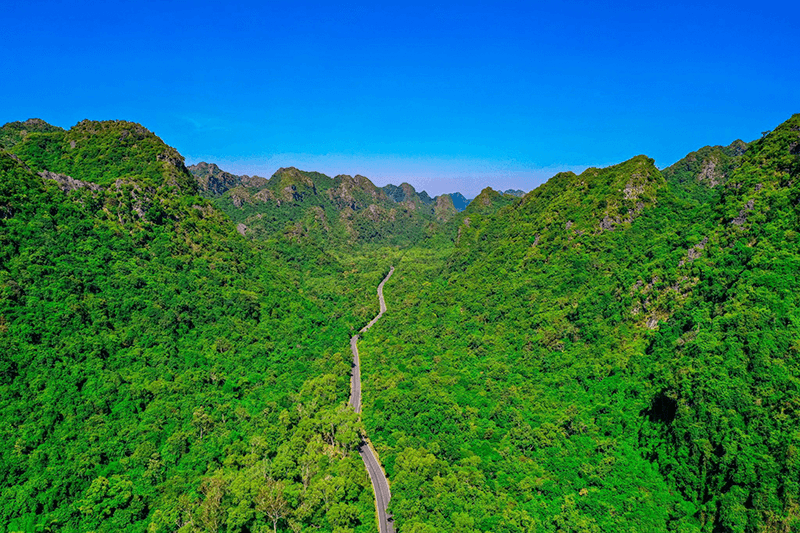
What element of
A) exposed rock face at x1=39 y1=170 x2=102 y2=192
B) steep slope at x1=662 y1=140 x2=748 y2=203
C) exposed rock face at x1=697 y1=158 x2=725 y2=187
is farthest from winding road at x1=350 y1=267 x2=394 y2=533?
exposed rock face at x1=697 y1=158 x2=725 y2=187

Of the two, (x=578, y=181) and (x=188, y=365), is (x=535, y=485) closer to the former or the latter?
(x=188, y=365)

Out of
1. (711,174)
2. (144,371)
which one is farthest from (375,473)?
(711,174)

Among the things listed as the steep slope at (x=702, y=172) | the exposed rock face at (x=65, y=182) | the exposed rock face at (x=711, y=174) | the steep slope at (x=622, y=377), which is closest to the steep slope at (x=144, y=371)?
the exposed rock face at (x=65, y=182)

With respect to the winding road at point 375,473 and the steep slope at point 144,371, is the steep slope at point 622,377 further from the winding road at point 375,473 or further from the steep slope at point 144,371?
the steep slope at point 144,371

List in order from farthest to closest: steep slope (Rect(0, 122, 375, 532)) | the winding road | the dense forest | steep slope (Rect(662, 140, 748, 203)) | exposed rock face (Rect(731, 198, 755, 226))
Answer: steep slope (Rect(662, 140, 748, 203)), exposed rock face (Rect(731, 198, 755, 226)), the winding road, steep slope (Rect(0, 122, 375, 532)), the dense forest

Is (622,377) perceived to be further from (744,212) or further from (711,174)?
(711,174)

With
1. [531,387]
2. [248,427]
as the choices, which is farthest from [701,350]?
[248,427]

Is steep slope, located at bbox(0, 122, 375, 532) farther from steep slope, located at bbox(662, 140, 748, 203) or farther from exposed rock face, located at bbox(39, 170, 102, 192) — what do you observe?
steep slope, located at bbox(662, 140, 748, 203)
